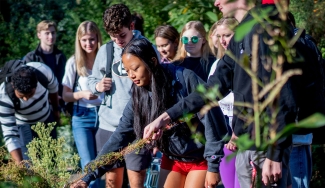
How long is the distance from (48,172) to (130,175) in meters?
1.45

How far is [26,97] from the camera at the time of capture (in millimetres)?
6805

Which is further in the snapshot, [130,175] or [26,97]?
[26,97]

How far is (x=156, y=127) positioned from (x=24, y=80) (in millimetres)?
2958

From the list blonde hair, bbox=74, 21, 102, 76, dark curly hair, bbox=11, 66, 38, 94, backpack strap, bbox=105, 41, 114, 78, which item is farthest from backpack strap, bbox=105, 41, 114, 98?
dark curly hair, bbox=11, 66, 38, 94

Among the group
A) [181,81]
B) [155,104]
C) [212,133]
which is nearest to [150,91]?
[155,104]

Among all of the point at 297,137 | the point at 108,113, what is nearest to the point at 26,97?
the point at 108,113

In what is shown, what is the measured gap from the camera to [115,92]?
5.77 m

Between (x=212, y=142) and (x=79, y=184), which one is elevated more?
(x=212, y=142)

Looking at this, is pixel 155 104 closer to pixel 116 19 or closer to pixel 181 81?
pixel 181 81

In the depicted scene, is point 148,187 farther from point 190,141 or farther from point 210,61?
point 190,141

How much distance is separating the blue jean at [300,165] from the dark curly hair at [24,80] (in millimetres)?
3148

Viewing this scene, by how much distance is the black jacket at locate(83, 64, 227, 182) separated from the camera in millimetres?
4469

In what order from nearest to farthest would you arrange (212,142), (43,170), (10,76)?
1. (43,170)
2. (212,142)
3. (10,76)

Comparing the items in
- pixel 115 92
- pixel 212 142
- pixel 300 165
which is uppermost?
pixel 115 92
